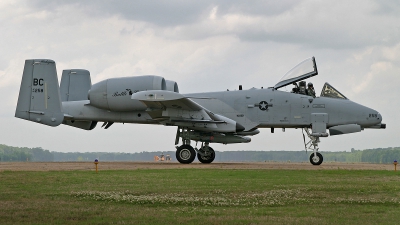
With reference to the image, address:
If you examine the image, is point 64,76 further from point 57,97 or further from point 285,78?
point 285,78

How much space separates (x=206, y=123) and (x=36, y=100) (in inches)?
322

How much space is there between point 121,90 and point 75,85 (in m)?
6.31

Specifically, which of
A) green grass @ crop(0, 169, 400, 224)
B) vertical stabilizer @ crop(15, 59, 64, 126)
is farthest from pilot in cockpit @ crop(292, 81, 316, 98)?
vertical stabilizer @ crop(15, 59, 64, 126)

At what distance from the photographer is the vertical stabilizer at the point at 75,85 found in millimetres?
32344

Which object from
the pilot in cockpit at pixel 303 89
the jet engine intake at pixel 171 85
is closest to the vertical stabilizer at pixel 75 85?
the jet engine intake at pixel 171 85

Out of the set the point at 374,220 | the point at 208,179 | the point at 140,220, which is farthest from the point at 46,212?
the point at 208,179

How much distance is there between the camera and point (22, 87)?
2812cm

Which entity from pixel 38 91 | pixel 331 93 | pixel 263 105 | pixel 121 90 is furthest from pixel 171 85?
pixel 331 93

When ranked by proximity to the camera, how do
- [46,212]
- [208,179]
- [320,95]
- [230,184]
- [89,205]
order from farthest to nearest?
[320,95] → [208,179] → [230,184] → [89,205] → [46,212]

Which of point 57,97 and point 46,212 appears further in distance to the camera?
point 57,97

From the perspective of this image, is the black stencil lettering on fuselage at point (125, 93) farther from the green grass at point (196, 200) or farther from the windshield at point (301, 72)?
the green grass at point (196, 200)

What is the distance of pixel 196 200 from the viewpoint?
40.2ft

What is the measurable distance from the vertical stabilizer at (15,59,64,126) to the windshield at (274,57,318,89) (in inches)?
408

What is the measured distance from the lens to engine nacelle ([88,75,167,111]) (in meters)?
26.9
